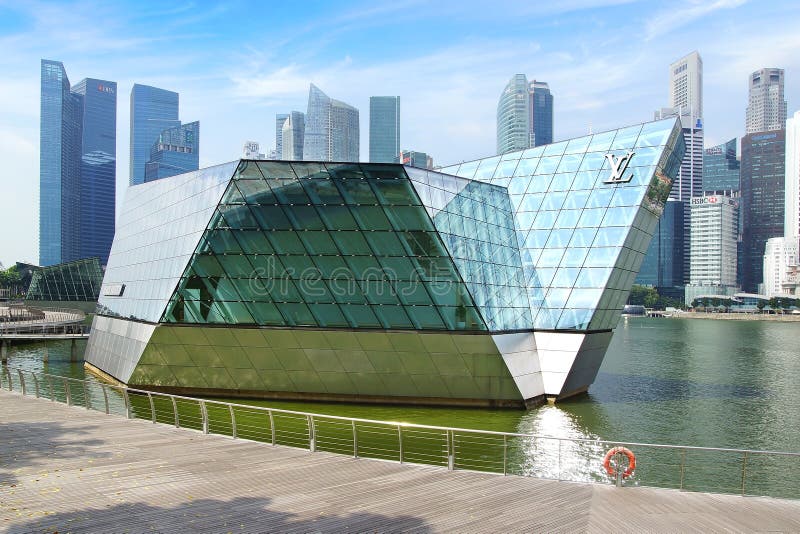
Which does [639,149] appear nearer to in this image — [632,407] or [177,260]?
[632,407]

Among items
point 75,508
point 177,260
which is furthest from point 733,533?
point 177,260

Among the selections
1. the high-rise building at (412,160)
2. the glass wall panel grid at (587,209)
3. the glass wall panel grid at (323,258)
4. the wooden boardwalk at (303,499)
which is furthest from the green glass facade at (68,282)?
the wooden boardwalk at (303,499)

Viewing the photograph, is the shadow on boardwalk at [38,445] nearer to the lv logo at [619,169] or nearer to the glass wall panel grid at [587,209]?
the glass wall panel grid at [587,209]

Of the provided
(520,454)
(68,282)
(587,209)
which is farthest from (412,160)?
(68,282)

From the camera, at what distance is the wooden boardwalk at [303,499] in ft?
35.4

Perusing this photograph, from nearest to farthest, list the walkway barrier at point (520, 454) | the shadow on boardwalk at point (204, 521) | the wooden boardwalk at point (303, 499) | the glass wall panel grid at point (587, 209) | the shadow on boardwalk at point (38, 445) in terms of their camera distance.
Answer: the shadow on boardwalk at point (204, 521) < the wooden boardwalk at point (303, 499) < the shadow on boardwalk at point (38, 445) < the walkway barrier at point (520, 454) < the glass wall panel grid at point (587, 209)

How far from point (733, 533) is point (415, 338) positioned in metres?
20.4

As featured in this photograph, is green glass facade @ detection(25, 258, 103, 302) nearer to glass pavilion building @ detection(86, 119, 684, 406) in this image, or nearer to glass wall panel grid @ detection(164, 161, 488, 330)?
glass pavilion building @ detection(86, 119, 684, 406)

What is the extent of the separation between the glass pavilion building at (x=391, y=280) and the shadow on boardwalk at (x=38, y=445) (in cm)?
1337

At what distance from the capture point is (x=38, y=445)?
1614 centimetres

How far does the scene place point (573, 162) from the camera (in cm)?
3512

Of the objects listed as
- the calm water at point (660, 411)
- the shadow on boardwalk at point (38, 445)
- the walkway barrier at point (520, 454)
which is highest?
the shadow on boardwalk at point (38, 445)

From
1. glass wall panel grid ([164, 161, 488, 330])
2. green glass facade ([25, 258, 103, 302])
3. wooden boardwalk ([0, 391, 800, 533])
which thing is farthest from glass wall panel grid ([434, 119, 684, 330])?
green glass facade ([25, 258, 103, 302])

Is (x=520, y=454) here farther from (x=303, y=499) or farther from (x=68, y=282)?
(x=68, y=282)
